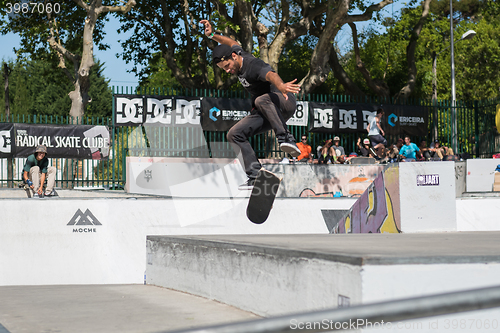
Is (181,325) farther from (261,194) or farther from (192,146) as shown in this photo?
(192,146)

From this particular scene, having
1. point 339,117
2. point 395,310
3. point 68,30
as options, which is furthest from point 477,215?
point 68,30

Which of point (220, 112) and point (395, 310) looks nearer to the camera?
point (395, 310)

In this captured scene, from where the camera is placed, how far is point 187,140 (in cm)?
1532

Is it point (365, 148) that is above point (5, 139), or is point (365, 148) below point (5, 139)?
below

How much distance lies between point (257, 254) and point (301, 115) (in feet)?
38.7

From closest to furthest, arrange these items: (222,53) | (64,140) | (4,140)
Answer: (222,53), (4,140), (64,140)

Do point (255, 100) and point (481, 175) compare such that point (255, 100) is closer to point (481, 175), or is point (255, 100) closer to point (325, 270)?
point (325, 270)

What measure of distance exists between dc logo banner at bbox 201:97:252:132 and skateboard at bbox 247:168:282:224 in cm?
844

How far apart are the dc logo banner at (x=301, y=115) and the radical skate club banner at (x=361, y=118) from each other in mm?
174

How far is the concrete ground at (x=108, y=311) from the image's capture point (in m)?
4.53

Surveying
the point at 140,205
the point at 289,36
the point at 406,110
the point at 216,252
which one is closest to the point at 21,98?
the point at 289,36

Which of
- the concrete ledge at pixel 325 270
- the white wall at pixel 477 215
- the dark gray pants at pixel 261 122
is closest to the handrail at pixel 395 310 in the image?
the concrete ledge at pixel 325 270

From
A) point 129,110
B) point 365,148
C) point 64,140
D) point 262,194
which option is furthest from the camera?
point 365,148

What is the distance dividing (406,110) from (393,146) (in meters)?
1.92
